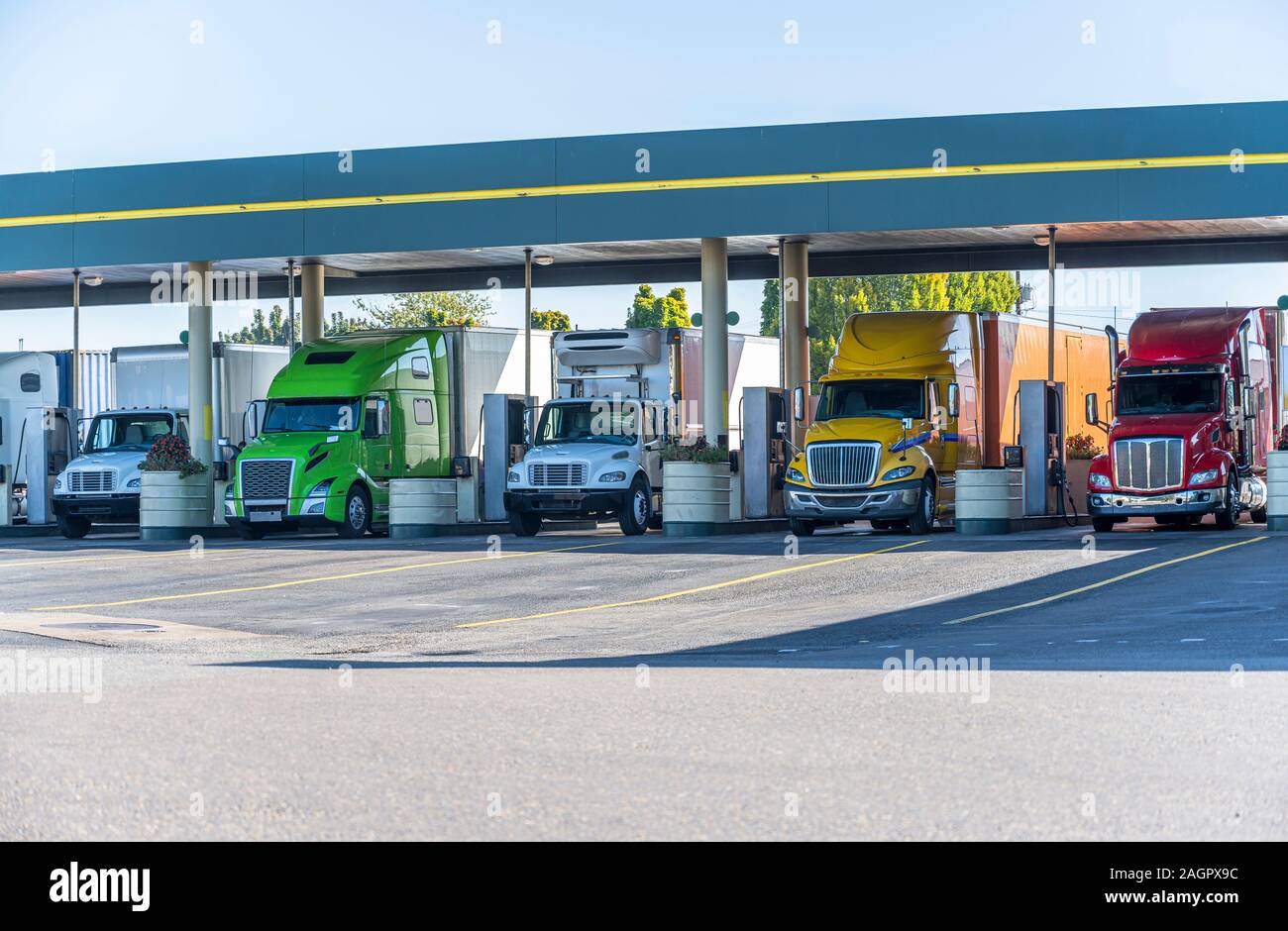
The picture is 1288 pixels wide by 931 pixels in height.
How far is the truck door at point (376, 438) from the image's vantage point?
3158 centimetres

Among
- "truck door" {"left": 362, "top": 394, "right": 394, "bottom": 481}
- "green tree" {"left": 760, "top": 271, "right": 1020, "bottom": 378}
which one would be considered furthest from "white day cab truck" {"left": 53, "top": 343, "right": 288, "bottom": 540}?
"green tree" {"left": 760, "top": 271, "right": 1020, "bottom": 378}

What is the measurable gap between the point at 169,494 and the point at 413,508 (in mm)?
5119

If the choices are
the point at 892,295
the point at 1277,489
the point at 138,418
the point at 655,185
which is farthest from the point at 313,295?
the point at 892,295

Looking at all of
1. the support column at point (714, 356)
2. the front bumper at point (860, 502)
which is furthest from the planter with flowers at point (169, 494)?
the front bumper at point (860, 502)

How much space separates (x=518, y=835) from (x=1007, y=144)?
26313 mm

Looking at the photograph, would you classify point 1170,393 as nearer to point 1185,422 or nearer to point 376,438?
point 1185,422

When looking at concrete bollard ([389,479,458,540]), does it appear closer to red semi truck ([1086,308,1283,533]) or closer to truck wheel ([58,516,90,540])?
truck wheel ([58,516,90,540])

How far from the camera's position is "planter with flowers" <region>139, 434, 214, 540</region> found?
111 ft

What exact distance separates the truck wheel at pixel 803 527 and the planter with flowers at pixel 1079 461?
5.63 m

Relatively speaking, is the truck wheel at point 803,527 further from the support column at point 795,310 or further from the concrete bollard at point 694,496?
the support column at point 795,310

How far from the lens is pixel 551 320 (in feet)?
321
